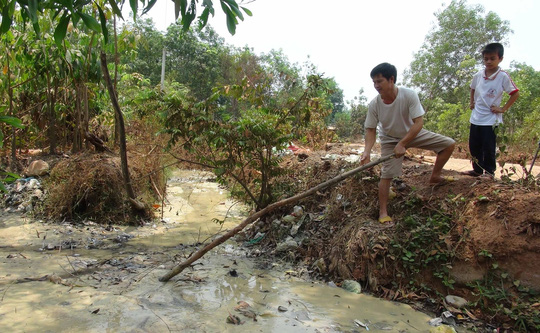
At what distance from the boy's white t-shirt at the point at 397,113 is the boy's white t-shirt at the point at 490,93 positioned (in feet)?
2.35

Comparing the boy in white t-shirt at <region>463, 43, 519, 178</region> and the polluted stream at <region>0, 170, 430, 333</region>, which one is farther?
the boy in white t-shirt at <region>463, 43, 519, 178</region>

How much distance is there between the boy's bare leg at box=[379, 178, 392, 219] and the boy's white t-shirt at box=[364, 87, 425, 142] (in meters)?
0.43

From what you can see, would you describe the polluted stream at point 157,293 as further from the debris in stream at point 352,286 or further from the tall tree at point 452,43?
the tall tree at point 452,43

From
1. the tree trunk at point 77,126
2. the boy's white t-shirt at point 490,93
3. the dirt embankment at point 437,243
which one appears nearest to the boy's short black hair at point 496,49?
the boy's white t-shirt at point 490,93

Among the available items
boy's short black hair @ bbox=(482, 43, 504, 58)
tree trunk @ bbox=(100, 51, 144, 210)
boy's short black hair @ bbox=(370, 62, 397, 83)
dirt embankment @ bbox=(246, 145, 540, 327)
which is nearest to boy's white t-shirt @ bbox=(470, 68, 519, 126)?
boy's short black hair @ bbox=(482, 43, 504, 58)

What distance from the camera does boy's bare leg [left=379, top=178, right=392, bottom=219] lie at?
11.4 ft

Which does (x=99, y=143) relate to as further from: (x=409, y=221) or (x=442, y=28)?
(x=442, y=28)

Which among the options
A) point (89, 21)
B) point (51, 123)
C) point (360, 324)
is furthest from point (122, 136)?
point (360, 324)

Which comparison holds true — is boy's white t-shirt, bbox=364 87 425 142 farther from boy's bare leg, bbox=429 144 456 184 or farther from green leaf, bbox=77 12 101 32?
green leaf, bbox=77 12 101 32

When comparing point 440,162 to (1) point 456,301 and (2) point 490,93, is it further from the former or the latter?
(1) point 456,301

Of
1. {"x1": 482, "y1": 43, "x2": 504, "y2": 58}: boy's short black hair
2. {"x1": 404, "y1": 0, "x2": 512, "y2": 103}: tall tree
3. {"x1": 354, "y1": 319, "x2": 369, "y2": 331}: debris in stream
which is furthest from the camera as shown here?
{"x1": 404, "y1": 0, "x2": 512, "y2": 103}: tall tree

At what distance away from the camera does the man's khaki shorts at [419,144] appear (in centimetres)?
329

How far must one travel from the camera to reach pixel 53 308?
2.47m

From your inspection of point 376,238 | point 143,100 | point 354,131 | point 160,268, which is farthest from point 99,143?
point 354,131
